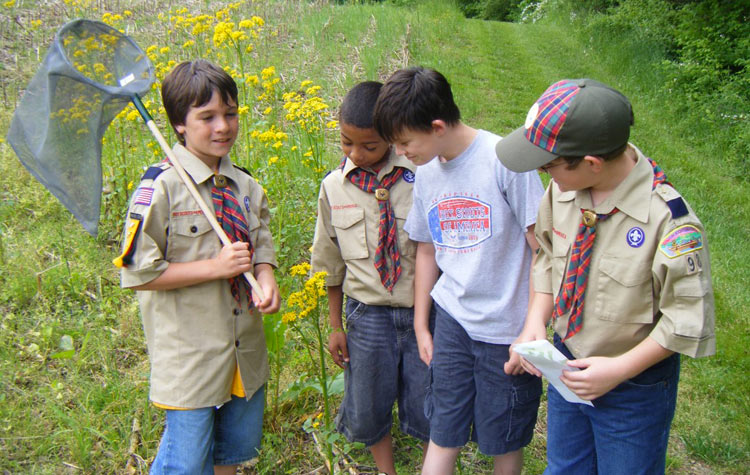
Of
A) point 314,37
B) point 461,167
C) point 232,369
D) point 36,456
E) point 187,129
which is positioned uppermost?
point 314,37

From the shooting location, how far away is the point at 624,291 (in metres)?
1.78

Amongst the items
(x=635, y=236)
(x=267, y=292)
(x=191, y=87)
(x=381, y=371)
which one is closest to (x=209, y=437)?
(x=267, y=292)

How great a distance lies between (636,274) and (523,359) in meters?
0.47

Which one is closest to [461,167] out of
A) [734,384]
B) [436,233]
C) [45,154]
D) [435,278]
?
[436,233]

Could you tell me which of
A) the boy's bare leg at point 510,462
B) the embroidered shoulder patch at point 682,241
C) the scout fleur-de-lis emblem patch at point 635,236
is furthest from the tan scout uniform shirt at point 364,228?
the embroidered shoulder patch at point 682,241

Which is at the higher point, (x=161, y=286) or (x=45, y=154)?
(x=45, y=154)

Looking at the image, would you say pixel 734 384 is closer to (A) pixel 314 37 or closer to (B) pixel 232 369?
(B) pixel 232 369

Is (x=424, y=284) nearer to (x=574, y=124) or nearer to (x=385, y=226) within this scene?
(x=385, y=226)

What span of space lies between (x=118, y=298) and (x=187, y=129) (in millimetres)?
2163

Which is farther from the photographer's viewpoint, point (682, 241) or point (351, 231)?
point (351, 231)

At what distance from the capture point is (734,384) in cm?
324

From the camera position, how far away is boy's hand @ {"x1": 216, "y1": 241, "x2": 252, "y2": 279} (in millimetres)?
2172

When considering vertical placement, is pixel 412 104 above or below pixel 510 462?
above

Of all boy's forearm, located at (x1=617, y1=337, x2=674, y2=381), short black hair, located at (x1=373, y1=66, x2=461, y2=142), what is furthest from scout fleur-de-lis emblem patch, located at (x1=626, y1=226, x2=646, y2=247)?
short black hair, located at (x1=373, y1=66, x2=461, y2=142)
